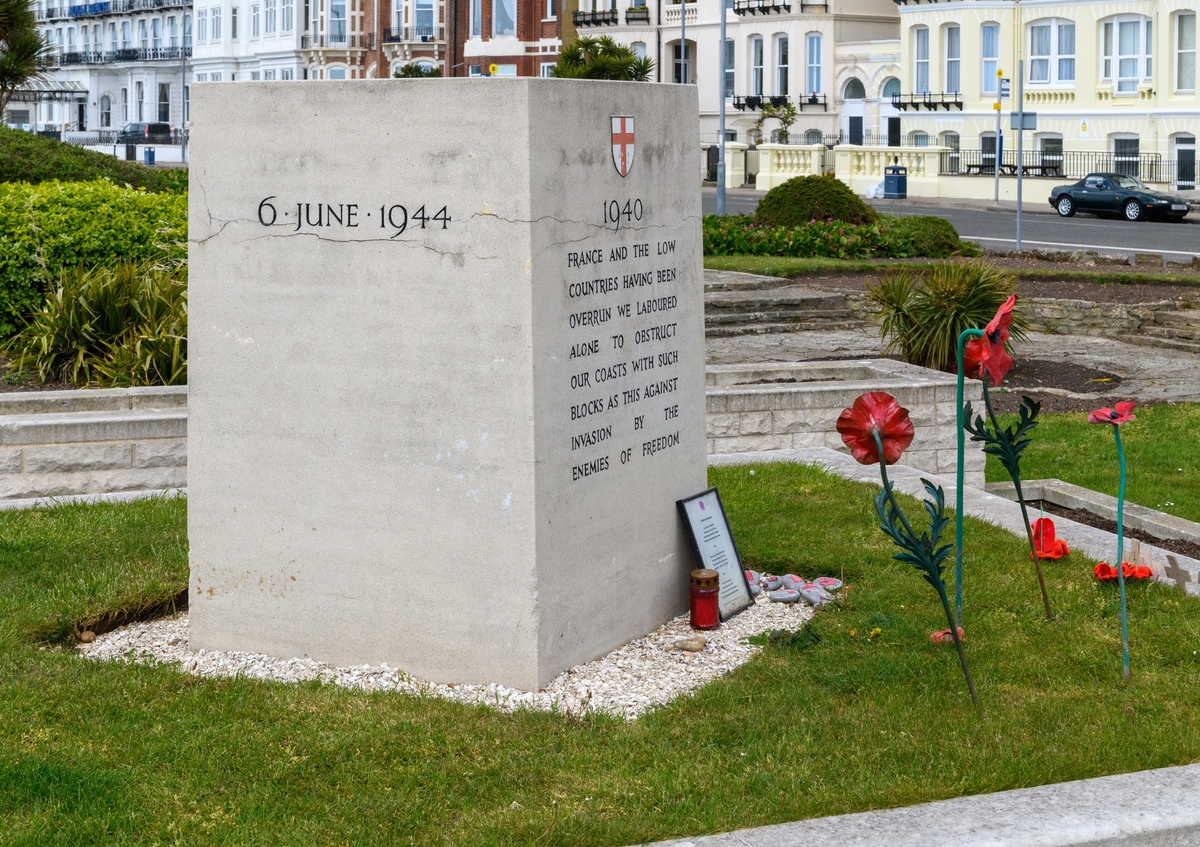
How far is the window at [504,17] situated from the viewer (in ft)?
236

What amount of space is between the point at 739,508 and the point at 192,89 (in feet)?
11.9

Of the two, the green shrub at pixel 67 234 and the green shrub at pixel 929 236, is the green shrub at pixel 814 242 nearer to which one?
the green shrub at pixel 929 236

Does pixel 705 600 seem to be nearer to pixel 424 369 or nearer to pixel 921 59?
pixel 424 369

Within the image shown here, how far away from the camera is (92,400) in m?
9.54

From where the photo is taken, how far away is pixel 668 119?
21.1ft

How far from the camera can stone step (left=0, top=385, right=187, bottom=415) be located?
9406 mm

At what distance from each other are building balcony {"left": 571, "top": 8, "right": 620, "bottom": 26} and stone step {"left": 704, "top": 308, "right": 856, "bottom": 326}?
52513 mm

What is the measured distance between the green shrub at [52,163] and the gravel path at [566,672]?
34.6ft

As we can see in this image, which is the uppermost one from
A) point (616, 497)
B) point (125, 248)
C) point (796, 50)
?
point (796, 50)

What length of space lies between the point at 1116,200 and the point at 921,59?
1659 cm

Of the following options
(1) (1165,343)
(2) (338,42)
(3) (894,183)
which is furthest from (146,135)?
(1) (1165,343)

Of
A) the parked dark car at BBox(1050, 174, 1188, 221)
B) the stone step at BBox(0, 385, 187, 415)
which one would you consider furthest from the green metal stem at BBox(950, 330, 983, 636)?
the parked dark car at BBox(1050, 174, 1188, 221)

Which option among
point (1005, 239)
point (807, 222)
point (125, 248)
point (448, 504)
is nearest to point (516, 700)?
point (448, 504)

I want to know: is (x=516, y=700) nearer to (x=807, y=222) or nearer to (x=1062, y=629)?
(x=1062, y=629)
